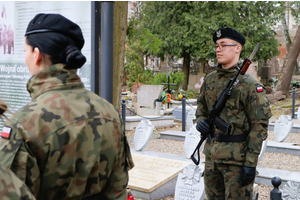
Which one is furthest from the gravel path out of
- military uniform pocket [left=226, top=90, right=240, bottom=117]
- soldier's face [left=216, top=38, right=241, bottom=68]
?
soldier's face [left=216, top=38, right=241, bottom=68]

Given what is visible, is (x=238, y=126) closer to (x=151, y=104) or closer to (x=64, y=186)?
(x=64, y=186)

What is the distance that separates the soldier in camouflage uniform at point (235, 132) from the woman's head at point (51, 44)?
176 cm

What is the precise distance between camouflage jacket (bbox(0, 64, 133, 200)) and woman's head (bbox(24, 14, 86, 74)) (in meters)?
0.04

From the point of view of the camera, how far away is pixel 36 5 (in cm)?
339

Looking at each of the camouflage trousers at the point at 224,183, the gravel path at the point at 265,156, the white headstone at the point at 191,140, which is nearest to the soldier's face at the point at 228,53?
the camouflage trousers at the point at 224,183

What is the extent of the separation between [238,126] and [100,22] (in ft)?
4.65

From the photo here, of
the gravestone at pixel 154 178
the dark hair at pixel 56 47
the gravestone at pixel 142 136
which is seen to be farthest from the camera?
Result: the gravestone at pixel 142 136

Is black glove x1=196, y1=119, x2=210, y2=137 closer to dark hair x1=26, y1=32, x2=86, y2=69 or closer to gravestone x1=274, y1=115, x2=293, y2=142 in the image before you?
dark hair x1=26, y1=32, x2=86, y2=69

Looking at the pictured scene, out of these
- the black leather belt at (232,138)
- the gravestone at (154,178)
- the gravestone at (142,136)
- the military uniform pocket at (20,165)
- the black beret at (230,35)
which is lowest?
the gravestone at (154,178)

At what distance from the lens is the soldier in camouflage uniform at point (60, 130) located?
140 centimetres

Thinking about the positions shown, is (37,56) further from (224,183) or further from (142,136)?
(142,136)

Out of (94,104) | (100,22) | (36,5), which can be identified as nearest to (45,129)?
(94,104)

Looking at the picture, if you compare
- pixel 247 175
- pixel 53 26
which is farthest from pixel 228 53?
pixel 53 26

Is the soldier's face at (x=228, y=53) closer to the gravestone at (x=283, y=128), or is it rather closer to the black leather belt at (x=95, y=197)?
the black leather belt at (x=95, y=197)
